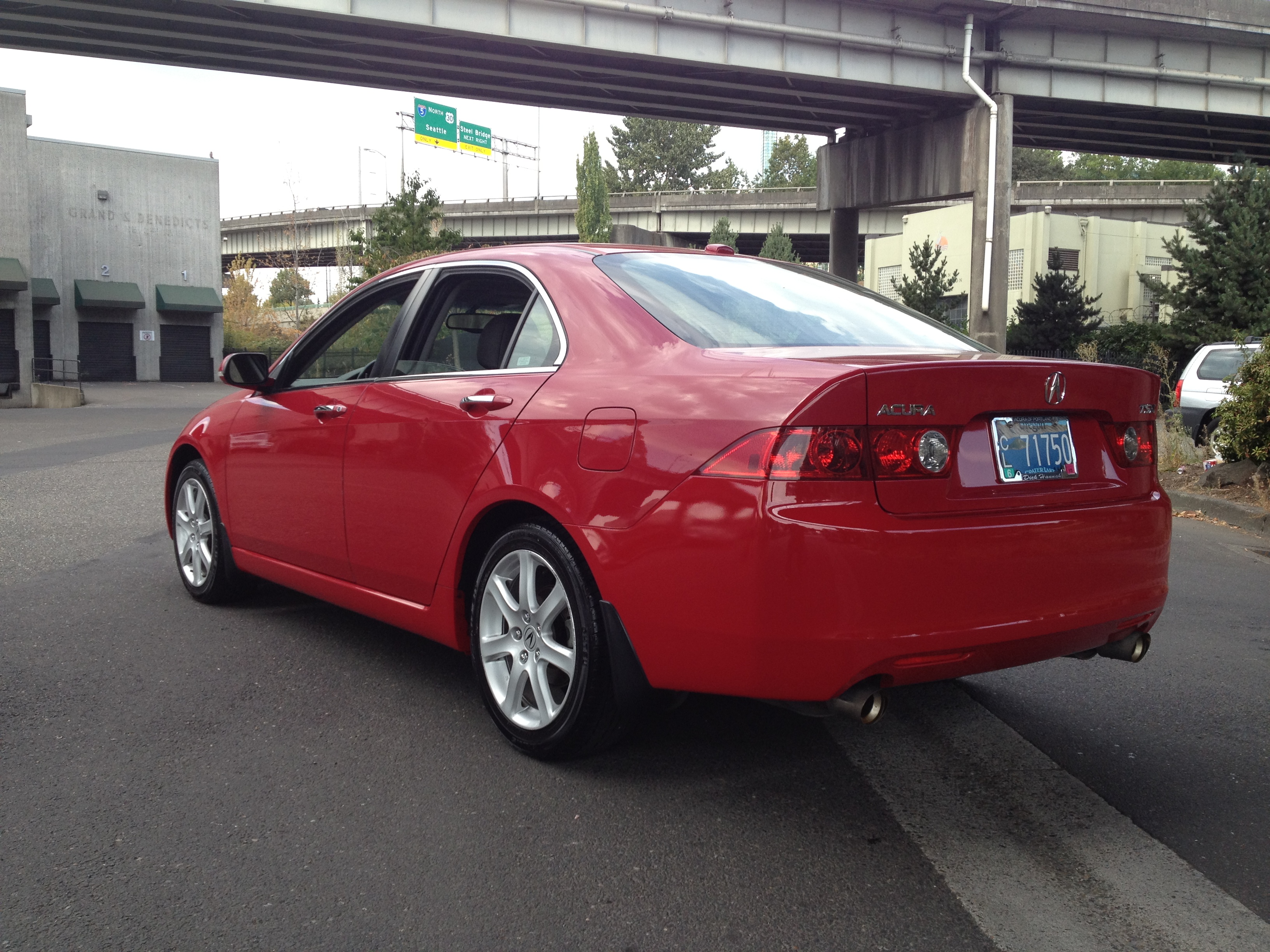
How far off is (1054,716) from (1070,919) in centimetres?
160

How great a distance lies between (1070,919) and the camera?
264 cm

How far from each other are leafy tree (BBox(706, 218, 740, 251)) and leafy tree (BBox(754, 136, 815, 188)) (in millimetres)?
46238

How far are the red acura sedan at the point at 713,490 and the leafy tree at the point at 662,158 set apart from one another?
102 m

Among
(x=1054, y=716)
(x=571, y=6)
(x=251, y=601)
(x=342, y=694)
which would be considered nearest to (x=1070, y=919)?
(x=1054, y=716)

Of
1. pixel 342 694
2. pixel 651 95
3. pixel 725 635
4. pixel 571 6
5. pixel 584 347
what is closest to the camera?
pixel 725 635

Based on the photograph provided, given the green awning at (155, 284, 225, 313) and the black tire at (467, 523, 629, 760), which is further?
the green awning at (155, 284, 225, 313)

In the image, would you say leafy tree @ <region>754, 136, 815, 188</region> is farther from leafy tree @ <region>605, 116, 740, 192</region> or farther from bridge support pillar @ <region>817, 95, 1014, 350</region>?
bridge support pillar @ <region>817, 95, 1014, 350</region>

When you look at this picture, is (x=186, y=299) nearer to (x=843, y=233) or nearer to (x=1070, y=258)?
(x=843, y=233)

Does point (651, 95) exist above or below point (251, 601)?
above

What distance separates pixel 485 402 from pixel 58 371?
151ft

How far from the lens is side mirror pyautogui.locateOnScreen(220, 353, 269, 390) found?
5.06m

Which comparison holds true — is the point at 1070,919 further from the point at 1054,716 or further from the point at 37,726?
the point at 37,726

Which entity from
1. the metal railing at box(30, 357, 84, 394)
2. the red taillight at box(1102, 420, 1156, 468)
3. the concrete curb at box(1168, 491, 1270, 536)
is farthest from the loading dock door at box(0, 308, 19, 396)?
the red taillight at box(1102, 420, 1156, 468)

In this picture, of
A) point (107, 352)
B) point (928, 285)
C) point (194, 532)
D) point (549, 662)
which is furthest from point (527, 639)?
point (107, 352)
